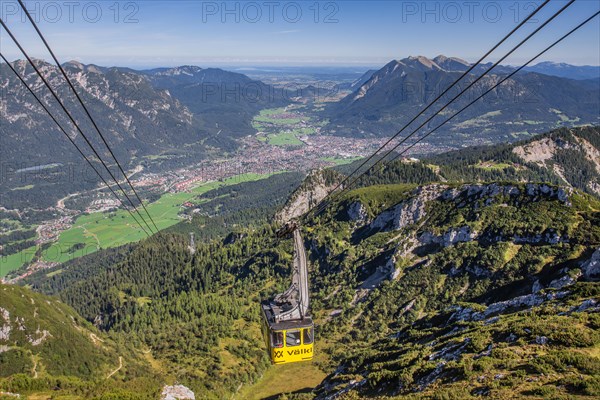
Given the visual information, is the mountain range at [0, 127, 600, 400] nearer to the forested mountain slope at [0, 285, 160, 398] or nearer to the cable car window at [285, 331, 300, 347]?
the forested mountain slope at [0, 285, 160, 398]

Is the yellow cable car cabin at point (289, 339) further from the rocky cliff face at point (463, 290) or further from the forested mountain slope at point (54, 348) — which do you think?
the forested mountain slope at point (54, 348)

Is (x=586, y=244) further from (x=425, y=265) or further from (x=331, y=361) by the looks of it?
(x=331, y=361)

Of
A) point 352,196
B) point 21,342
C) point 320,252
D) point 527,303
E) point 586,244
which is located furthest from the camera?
point 352,196

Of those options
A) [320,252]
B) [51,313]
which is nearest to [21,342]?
[51,313]

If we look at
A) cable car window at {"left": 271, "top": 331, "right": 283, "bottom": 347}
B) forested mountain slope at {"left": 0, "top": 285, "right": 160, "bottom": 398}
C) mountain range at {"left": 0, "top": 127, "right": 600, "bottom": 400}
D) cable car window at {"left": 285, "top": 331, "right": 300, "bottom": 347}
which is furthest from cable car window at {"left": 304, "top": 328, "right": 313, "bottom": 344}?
forested mountain slope at {"left": 0, "top": 285, "right": 160, "bottom": 398}

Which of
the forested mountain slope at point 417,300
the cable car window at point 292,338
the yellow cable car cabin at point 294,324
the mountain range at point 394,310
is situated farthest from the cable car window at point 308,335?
the forested mountain slope at point 417,300

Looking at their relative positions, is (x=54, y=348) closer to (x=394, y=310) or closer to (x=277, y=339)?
(x=394, y=310)
